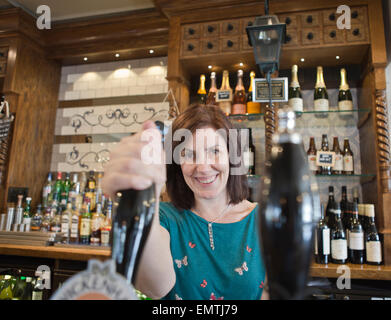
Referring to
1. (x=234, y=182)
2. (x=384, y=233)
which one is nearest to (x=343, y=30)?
(x=384, y=233)

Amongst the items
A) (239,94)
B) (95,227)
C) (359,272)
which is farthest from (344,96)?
(95,227)

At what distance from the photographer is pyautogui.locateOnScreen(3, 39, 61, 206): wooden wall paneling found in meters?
2.43

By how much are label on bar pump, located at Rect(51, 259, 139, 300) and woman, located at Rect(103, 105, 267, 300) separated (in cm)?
27

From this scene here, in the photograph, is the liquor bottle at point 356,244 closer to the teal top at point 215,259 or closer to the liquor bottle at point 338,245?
the liquor bottle at point 338,245

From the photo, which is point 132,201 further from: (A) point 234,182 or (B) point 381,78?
(B) point 381,78

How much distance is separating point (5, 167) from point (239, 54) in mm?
1909

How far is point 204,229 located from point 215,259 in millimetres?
89

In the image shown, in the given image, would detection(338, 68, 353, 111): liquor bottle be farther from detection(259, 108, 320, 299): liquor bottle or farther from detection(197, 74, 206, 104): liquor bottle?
detection(259, 108, 320, 299): liquor bottle

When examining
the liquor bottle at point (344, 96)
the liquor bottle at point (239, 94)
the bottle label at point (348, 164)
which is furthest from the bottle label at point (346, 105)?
the liquor bottle at point (239, 94)

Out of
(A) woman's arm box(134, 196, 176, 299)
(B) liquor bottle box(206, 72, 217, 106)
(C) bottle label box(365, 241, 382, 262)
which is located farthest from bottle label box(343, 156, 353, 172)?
(A) woman's arm box(134, 196, 176, 299)

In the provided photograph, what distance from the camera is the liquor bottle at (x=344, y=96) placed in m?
2.04

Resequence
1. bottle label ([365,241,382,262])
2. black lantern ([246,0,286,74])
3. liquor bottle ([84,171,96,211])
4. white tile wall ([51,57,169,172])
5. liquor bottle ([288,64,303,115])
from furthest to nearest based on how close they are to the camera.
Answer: white tile wall ([51,57,169,172]) → liquor bottle ([84,171,96,211]) → liquor bottle ([288,64,303,115]) → bottle label ([365,241,382,262]) → black lantern ([246,0,286,74])

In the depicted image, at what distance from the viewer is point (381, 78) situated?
1845 millimetres

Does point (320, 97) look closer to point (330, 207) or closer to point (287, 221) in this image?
point (330, 207)
